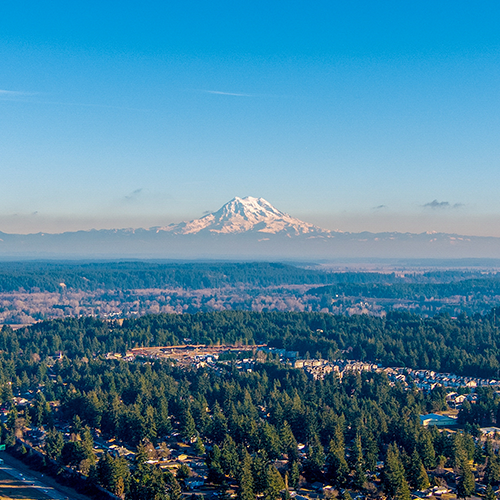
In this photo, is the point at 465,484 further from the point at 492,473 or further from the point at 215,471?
the point at 215,471

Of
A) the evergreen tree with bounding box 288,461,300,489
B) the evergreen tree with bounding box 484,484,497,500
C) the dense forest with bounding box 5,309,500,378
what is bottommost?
the evergreen tree with bounding box 288,461,300,489

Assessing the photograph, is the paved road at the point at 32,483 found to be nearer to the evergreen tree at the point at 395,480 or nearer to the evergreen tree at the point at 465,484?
the evergreen tree at the point at 395,480

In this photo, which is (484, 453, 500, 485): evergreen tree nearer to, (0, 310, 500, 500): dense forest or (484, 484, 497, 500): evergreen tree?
(0, 310, 500, 500): dense forest

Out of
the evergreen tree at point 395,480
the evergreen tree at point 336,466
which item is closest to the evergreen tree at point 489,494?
the evergreen tree at point 395,480

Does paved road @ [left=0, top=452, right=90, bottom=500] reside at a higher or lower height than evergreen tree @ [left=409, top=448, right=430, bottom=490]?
lower

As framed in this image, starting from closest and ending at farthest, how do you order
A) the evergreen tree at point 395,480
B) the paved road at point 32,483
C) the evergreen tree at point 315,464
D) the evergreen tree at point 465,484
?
the evergreen tree at point 395,480 < the evergreen tree at point 465,484 < the paved road at point 32,483 < the evergreen tree at point 315,464

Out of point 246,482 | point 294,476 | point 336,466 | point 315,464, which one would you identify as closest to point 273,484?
point 246,482

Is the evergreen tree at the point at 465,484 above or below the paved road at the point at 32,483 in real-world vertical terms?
above

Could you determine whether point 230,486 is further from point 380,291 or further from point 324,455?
point 380,291

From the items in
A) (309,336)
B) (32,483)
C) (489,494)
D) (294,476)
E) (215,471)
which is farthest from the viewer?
(309,336)

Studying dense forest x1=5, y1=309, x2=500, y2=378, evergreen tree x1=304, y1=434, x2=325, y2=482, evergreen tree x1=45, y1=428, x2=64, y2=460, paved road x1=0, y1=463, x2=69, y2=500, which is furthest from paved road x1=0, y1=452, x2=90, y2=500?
dense forest x1=5, y1=309, x2=500, y2=378

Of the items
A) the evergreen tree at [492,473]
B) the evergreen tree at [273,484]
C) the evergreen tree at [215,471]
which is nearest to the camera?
the evergreen tree at [273,484]
